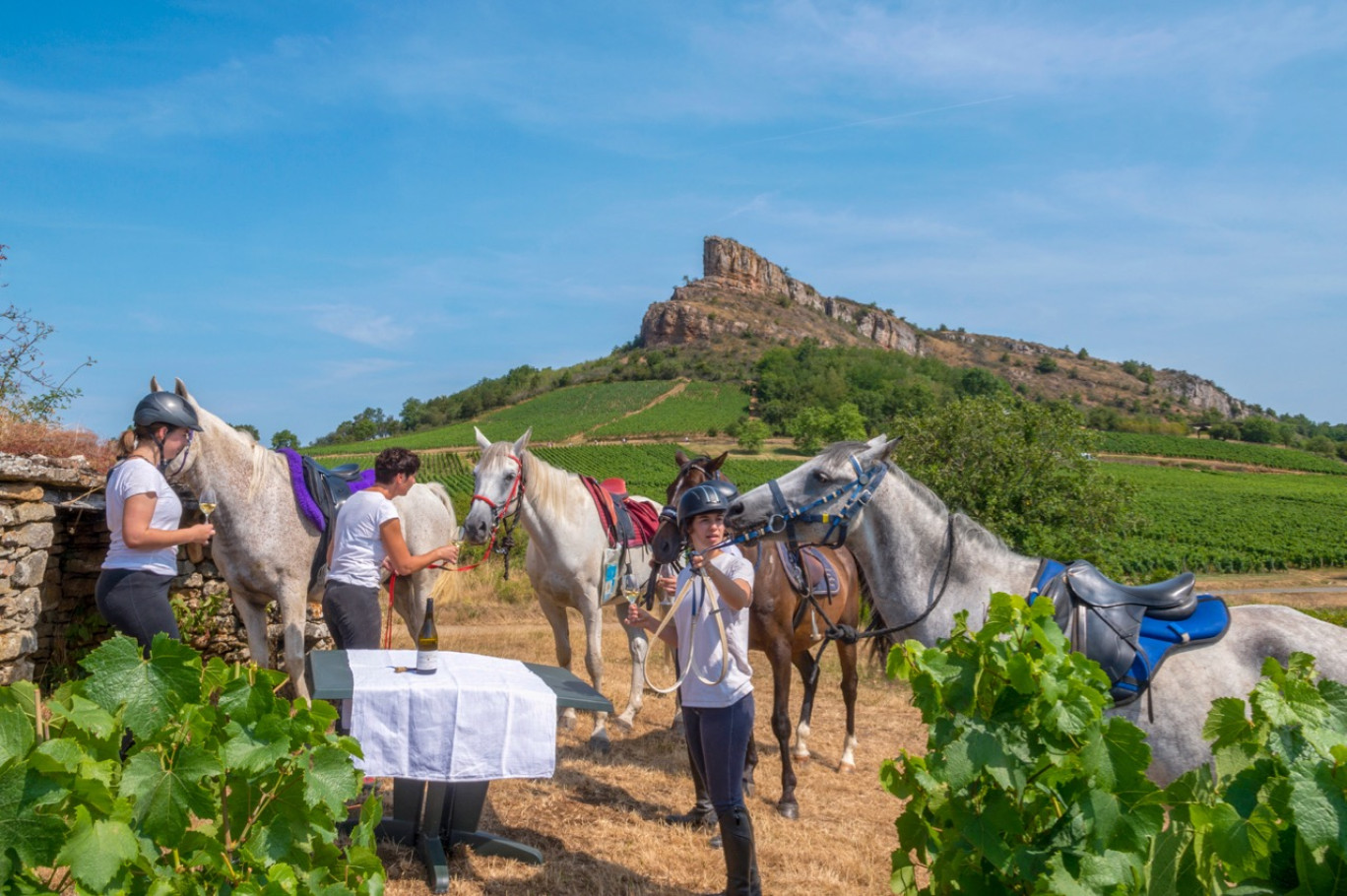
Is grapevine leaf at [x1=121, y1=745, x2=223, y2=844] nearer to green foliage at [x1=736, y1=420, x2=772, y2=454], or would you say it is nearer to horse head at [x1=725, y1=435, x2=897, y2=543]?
horse head at [x1=725, y1=435, x2=897, y2=543]

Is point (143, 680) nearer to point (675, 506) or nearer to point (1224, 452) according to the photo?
→ point (675, 506)

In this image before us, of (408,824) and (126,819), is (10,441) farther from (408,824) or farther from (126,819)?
(126,819)

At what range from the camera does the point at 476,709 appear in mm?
3812

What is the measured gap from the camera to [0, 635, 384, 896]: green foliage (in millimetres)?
1898

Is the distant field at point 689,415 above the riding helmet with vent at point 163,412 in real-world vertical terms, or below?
above

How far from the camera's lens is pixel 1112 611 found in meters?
3.79

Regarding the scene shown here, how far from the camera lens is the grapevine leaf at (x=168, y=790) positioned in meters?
2.04

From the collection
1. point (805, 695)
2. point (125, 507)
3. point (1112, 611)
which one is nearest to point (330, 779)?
point (125, 507)

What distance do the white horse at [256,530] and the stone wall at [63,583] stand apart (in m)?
0.72

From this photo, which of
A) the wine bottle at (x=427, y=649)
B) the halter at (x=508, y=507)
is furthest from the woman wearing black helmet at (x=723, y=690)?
the halter at (x=508, y=507)

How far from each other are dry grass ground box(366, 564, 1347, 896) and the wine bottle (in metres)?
1.12

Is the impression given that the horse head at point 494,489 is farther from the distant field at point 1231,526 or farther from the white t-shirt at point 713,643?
the distant field at point 1231,526

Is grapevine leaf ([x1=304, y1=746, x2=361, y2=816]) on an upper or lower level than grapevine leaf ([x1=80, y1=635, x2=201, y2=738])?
lower

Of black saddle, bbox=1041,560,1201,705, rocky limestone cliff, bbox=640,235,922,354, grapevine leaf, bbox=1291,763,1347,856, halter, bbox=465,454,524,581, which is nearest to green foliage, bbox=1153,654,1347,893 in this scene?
grapevine leaf, bbox=1291,763,1347,856
